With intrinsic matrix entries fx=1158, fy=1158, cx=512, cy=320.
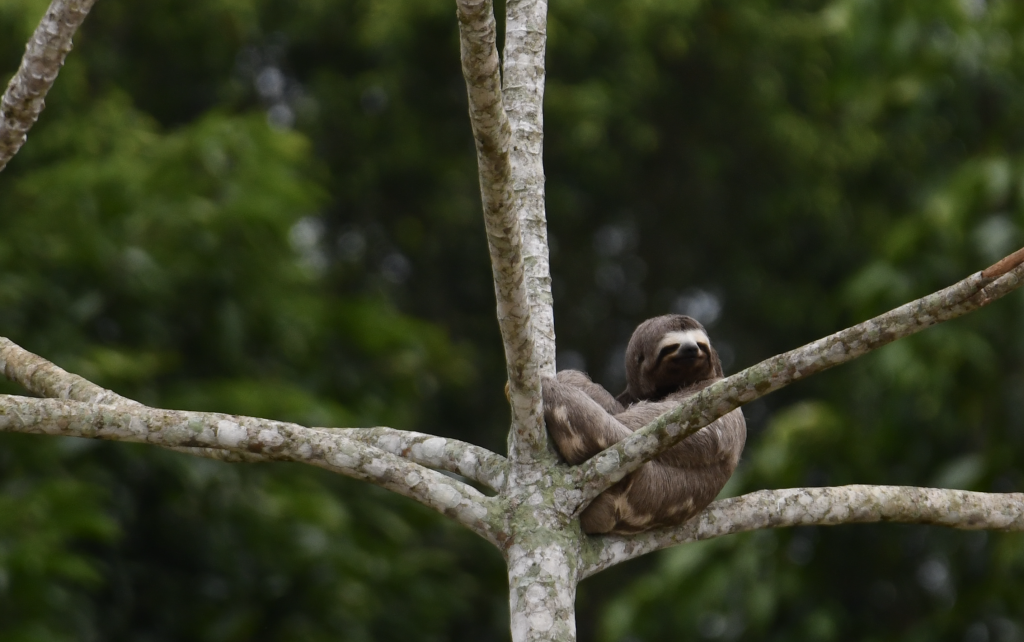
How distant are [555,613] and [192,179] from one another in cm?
564

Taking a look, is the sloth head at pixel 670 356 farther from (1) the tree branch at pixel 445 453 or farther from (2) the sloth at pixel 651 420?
(1) the tree branch at pixel 445 453

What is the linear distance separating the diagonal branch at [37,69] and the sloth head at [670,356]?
2202mm

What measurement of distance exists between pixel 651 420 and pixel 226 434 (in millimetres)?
1552

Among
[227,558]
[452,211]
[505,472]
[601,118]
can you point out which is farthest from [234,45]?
[505,472]

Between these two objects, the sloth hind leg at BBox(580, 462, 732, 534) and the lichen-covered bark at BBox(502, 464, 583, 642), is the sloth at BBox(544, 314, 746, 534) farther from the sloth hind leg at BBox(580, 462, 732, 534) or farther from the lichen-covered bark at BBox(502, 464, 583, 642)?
the lichen-covered bark at BBox(502, 464, 583, 642)

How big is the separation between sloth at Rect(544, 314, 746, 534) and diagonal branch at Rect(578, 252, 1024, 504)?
329 millimetres

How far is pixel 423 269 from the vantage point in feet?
44.0

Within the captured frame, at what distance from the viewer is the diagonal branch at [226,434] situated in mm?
2883

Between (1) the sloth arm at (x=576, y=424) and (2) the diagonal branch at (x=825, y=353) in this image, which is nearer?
(2) the diagonal branch at (x=825, y=353)

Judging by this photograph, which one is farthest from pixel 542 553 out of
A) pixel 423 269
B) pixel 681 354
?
pixel 423 269

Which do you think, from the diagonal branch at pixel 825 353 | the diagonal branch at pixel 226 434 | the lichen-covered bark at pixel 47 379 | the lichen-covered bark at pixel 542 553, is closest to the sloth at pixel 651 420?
the lichen-covered bark at pixel 542 553

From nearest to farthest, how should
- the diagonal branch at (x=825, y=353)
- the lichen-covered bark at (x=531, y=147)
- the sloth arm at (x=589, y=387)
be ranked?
1. the diagonal branch at (x=825, y=353)
2. the lichen-covered bark at (x=531, y=147)
3. the sloth arm at (x=589, y=387)

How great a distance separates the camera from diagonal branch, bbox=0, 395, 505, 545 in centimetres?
288

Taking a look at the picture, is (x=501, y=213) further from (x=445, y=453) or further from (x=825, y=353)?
(x=445, y=453)
